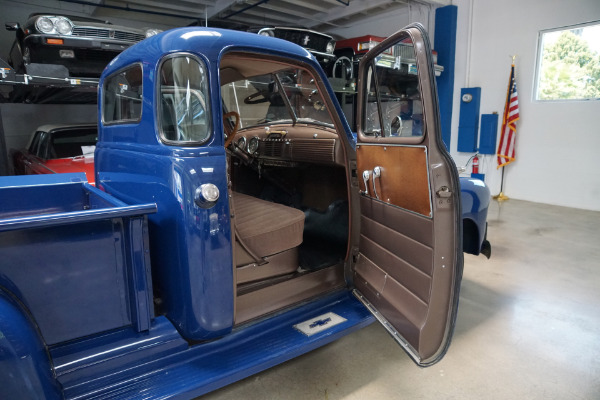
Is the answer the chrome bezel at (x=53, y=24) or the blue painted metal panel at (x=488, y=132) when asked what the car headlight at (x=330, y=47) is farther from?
the chrome bezel at (x=53, y=24)

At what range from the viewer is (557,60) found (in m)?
5.99

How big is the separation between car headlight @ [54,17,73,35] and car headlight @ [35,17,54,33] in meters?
0.05

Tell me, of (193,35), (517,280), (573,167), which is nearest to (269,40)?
(193,35)

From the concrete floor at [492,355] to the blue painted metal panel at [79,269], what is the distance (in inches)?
28.7

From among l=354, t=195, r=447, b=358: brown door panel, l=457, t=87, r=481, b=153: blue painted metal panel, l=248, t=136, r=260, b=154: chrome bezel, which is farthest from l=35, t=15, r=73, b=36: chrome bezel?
l=457, t=87, r=481, b=153: blue painted metal panel

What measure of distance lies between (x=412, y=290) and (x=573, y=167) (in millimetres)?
5763

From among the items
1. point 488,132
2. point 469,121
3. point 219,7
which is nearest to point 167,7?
point 219,7

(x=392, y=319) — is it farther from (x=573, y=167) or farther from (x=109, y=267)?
A: (x=573, y=167)

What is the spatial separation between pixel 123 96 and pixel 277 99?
1.13 metres

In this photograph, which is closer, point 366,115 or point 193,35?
point 193,35

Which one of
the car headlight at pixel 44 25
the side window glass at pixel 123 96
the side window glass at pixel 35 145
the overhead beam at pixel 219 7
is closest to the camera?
the side window glass at pixel 123 96

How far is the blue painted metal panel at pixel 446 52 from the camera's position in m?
7.16

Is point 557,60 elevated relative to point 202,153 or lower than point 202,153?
elevated

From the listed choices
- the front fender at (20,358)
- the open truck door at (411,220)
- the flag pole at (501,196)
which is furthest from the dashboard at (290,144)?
the flag pole at (501,196)
